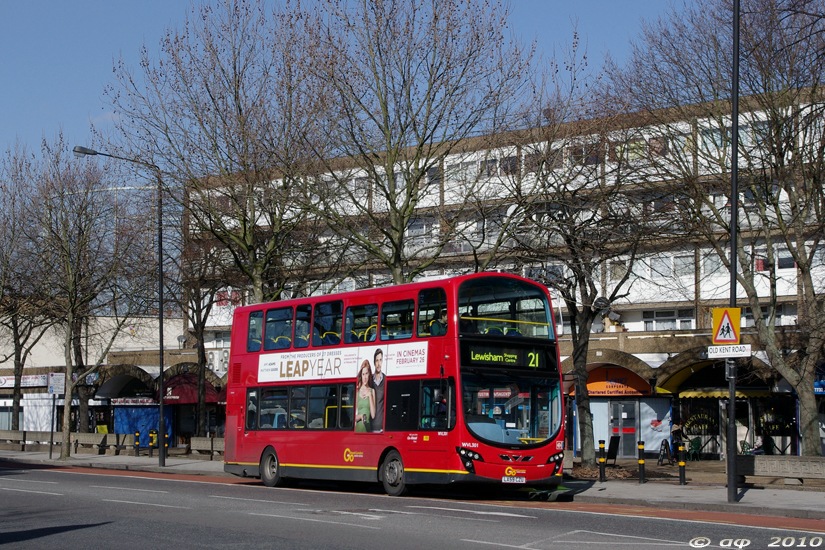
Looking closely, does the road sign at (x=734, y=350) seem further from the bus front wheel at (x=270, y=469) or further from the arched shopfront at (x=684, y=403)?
the arched shopfront at (x=684, y=403)

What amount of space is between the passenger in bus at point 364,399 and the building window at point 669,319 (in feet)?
85.8

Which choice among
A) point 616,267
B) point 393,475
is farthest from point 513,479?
point 616,267

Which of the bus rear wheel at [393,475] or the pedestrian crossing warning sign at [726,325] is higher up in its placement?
the pedestrian crossing warning sign at [726,325]

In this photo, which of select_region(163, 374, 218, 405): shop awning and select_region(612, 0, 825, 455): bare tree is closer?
select_region(612, 0, 825, 455): bare tree

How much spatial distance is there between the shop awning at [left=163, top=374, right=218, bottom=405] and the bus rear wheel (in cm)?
2747

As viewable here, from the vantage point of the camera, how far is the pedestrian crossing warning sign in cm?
2119

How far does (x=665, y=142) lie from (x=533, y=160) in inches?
138

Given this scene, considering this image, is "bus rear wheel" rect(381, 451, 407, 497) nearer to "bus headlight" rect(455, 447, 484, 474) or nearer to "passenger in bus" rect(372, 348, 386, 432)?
"passenger in bus" rect(372, 348, 386, 432)

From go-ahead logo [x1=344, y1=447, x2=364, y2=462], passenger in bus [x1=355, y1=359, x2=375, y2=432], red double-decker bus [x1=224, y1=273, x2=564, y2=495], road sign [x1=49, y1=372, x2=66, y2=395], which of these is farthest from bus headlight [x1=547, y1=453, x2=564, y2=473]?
road sign [x1=49, y1=372, x2=66, y2=395]

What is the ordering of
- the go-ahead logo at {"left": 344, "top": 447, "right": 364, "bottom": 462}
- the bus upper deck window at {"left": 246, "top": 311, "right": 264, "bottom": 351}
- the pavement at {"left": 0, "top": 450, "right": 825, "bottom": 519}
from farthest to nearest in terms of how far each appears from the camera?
1. the bus upper deck window at {"left": 246, "top": 311, "right": 264, "bottom": 351}
2. the go-ahead logo at {"left": 344, "top": 447, "right": 364, "bottom": 462}
3. the pavement at {"left": 0, "top": 450, "right": 825, "bottom": 519}

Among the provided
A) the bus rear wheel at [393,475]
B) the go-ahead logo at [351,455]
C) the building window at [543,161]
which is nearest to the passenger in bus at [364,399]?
the go-ahead logo at [351,455]

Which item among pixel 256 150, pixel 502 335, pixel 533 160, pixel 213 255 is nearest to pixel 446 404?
pixel 502 335

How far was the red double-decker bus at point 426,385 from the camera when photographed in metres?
21.2

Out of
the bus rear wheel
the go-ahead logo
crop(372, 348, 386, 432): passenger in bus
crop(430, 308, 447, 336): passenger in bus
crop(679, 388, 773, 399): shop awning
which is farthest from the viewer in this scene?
crop(679, 388, 773, 399): shop awning
